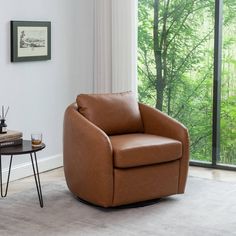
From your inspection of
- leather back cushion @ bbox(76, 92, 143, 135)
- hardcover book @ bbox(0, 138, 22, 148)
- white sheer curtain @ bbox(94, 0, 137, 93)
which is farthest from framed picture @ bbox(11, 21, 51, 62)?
hardcover book @ bbox(0, 138, 22, 148)

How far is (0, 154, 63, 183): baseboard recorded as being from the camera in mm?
4830

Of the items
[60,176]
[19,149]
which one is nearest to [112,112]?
[19,149]

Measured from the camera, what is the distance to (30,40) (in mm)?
4895

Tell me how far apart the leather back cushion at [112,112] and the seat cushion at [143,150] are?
0.15m

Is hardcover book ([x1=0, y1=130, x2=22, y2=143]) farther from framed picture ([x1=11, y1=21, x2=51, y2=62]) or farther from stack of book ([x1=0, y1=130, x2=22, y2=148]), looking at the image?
framed picture ([x1=11, y1=21, x2=51, y2=62])

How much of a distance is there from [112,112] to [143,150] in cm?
57

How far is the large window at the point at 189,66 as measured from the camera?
5.27m

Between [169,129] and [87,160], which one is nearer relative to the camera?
[87,160]

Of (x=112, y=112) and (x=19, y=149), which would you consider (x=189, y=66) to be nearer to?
(x=112, y=112)

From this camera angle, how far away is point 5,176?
475 cm

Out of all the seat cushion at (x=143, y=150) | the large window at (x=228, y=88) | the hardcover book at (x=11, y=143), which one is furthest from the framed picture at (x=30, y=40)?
the large window at (x=228, y=88)

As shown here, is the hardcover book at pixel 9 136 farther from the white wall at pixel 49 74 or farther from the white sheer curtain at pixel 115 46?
the white sheer curtain at pixel 115 46

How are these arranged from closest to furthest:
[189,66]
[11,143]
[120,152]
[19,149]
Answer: [120,152]
[19,149]
[11,143]
[189,66]

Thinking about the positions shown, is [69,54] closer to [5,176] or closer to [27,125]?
[27,125]
